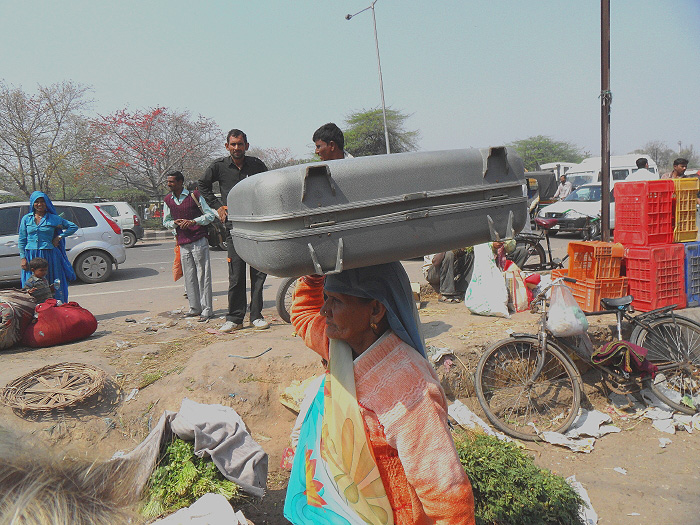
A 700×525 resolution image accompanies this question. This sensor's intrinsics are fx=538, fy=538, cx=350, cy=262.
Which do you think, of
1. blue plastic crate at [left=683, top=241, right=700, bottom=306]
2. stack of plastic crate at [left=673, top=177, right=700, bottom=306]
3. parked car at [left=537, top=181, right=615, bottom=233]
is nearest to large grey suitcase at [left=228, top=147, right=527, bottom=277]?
stack of plastic crate at [left=673, top=177, right=700, bottom=306]

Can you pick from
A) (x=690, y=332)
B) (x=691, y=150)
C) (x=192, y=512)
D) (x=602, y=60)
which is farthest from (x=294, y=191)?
(x=691, y=150)

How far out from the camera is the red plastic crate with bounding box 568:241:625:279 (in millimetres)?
5699

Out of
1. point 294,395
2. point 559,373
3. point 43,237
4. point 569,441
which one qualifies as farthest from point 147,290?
point 569,441

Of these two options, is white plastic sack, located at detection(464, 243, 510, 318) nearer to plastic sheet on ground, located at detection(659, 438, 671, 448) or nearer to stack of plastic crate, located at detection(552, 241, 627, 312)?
stack of plastic crate, located at detection(552, 241, 627, 312)

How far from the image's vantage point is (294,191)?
127cm

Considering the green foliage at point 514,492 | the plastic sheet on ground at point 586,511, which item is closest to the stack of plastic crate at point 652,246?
the plastic sheet on ground at point 586,511

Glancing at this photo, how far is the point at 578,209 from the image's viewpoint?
15.4 meters

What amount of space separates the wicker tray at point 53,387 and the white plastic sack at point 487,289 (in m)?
3.94

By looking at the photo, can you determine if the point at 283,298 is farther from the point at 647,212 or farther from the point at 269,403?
the point at 647,212

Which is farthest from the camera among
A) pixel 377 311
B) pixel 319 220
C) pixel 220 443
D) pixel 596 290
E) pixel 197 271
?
pixel 197 271

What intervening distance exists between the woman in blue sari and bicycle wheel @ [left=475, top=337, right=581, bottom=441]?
5437 mm

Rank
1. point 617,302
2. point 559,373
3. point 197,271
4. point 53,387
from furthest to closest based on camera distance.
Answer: point 197,271 < point 617,302 < point 559,373 < point 53,387

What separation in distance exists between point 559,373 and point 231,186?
3.84 metres

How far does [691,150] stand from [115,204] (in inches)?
3002
